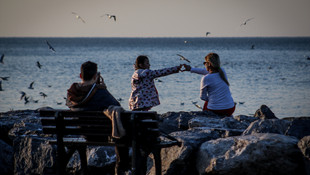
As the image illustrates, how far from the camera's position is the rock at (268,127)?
6691 millimetres

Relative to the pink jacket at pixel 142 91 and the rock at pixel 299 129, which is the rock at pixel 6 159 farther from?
the rock at pixel 299 129

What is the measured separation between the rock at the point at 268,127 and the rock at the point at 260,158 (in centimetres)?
79

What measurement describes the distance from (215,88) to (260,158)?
251cm

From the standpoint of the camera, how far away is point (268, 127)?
6.78 m

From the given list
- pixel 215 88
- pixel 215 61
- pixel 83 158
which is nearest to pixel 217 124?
pixel 215 88

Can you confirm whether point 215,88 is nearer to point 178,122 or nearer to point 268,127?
point 178,122

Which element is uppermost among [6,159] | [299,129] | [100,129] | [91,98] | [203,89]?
[91,98]

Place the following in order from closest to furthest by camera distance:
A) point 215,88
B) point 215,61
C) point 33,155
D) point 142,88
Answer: point 33,155 → point 142,88 → point 215,61 → point 215,88

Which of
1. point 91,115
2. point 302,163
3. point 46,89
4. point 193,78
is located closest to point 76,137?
point 91,115

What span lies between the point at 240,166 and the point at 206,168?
0.44 meters

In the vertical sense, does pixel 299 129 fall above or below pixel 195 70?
below

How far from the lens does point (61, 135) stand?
5.72m

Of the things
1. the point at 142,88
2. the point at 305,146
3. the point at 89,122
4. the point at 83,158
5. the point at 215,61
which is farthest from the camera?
the point at 215,61

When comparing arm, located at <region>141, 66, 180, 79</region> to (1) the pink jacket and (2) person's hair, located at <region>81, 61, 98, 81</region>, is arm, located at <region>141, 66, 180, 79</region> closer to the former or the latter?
(1) the pink jacket
